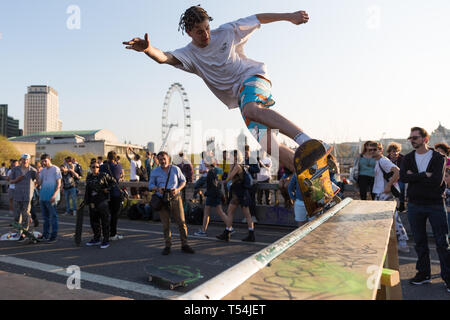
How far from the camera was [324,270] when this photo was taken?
3.86ft

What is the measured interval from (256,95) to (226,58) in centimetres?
56

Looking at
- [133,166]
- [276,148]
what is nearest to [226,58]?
[276,148]

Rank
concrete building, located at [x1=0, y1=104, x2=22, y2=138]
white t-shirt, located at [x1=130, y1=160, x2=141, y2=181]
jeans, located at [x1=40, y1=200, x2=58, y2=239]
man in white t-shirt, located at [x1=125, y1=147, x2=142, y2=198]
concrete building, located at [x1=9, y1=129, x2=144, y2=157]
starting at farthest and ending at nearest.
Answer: concrete building, located at [x1=0, y1=104, x2=22, y2=138] → concrete building, located at [x1=9, y1=129, x2=144, y2=157] → white t-shirt, located at [x1=130, y1=160, x2=141, y2=181] → man in white t-shirt, located at [x1=125, y1=147, x2=142, y2=198] → jeans, located at [x1=40, y1=200, x2=58, y2=239]

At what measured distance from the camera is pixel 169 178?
6.71 meters

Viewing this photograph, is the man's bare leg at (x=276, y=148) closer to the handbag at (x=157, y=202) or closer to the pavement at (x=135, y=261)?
the pavement at (x=135, y=261)

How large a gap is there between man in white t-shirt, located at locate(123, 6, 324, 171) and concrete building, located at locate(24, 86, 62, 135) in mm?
198571

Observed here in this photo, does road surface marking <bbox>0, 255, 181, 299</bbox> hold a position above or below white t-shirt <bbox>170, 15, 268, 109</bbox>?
below

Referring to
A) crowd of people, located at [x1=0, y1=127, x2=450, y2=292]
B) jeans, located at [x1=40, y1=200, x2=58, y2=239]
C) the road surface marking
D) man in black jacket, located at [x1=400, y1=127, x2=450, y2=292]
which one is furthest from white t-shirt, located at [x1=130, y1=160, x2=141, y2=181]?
man in black jacket, located at [x1=400, y1=127, x2=450, y2=292]

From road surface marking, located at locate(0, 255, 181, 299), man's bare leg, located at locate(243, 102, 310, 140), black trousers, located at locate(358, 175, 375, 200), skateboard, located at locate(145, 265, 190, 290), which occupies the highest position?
man's bare leg, located at locate(243, 102, 310, 140)

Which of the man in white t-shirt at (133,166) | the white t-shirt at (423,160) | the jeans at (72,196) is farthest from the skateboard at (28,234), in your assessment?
the white t-shirt at (423,160)

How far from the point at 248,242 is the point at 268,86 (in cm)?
456

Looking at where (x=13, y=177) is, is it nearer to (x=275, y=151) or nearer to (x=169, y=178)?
(x=169, y=178)

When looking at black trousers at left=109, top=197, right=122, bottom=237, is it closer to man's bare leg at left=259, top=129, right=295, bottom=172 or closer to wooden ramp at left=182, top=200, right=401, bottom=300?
man's bare leg at left=259, top=129, right=295, bottom=172

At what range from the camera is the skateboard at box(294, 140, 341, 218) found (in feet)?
9.44
